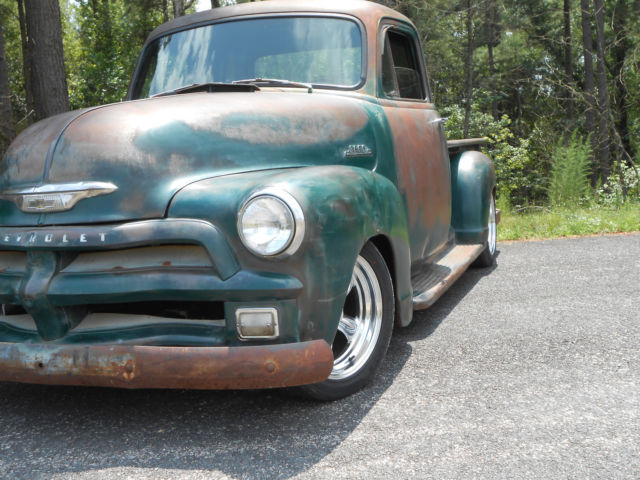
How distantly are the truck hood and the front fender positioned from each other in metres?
0.13

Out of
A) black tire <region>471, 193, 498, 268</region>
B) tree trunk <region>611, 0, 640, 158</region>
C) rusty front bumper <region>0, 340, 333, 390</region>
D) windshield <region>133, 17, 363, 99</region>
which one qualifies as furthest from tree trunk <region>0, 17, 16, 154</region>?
tree trunk <region>611, 0, 640, 158</region>

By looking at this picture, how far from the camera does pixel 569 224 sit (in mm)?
8336

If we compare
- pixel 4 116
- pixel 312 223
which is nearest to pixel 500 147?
pixel 4 116

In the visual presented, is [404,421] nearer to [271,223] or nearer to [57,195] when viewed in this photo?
[271,223]

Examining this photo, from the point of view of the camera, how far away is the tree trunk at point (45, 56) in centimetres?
850

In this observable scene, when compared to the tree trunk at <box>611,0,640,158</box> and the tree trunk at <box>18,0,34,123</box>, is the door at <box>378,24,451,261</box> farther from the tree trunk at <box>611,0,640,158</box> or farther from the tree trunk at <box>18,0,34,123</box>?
the tree trunk at <box>611,0,640,158</box>

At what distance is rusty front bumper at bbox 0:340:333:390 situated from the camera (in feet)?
7.83

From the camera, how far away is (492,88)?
87.1 feet

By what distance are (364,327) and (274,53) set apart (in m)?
1.69

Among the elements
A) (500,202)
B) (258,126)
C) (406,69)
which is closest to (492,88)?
(500,202)

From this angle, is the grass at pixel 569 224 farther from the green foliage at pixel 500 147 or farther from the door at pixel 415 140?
the green foliage at pixel 500 147

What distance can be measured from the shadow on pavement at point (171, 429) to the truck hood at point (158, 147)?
843 mm

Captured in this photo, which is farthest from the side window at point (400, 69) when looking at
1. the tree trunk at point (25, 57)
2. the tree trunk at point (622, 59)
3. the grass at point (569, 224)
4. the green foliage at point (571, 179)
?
the tree trunk at point (622, 59)

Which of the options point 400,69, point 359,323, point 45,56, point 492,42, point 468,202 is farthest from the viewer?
point 492,42
